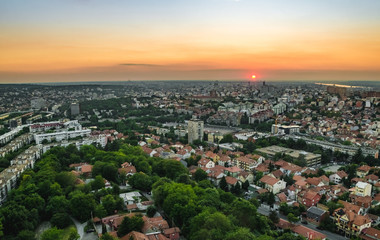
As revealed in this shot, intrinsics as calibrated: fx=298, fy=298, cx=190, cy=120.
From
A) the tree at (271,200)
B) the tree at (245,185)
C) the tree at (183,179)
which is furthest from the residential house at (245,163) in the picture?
the tree at (183,179)

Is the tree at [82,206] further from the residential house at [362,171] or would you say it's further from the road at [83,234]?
the residential house at [362,171]

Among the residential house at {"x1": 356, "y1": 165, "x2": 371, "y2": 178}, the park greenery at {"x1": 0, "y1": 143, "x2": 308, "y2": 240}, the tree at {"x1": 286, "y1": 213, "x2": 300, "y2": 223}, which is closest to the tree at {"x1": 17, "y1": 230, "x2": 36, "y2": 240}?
the park greenery at {"x1": 0, "y1": 143, "x2": 308, "y2": 240}

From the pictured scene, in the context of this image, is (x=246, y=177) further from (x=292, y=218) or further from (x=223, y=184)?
(x=292, y=218)

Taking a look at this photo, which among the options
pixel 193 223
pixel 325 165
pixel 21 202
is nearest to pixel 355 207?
pixel 193 223

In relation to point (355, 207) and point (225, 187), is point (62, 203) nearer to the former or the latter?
point (225, 187)

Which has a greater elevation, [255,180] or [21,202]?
[21,202]

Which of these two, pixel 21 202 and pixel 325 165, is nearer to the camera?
pixel 21 202

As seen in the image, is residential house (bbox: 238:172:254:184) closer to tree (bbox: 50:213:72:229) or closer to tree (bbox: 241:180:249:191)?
tree (bbox: 241:180:249:191)
